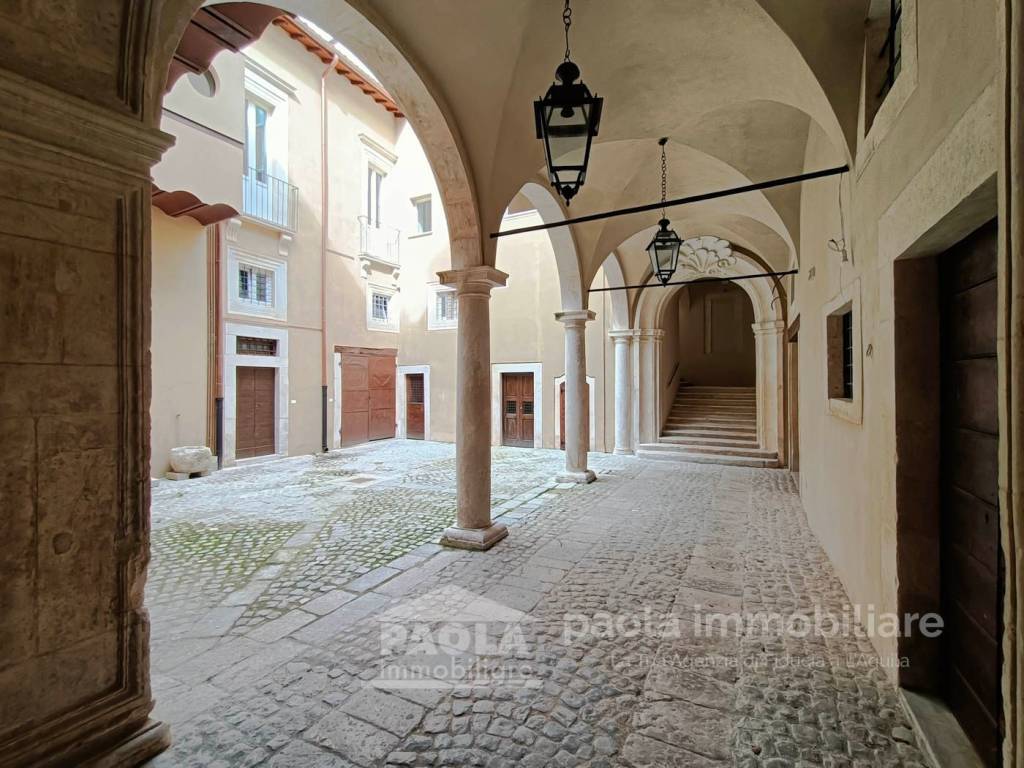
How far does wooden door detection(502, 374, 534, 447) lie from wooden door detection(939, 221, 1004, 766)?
11.7 meters

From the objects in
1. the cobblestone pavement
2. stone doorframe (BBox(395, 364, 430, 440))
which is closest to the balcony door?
stone doorframe (BBox(395, 364, 430, 440))

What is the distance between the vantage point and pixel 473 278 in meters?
5.13

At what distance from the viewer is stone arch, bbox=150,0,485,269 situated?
7.43ft

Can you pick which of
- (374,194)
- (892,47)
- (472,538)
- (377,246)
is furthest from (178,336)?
(892,47)

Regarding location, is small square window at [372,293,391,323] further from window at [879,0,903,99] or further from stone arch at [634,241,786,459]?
window at [879,0,903,99]

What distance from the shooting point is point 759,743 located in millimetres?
2244

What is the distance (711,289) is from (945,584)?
16.4m

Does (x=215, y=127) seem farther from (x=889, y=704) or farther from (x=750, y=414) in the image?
(x=750, y=414)

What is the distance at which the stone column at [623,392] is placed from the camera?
11820 millimetres

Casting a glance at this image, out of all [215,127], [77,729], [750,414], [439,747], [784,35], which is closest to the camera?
[77,729]

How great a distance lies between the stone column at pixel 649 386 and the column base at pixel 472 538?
778 centimetres

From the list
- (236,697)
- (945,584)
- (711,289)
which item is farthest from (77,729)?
(711,289)

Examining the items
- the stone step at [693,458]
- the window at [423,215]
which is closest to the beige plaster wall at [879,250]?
the stone step at [693,458]

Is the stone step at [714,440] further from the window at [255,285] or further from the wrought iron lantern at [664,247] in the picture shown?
the window at [255,285]
